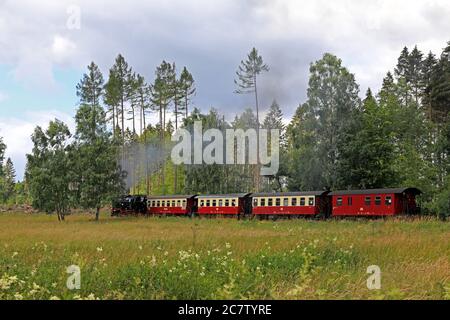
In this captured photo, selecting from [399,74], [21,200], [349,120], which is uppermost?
[399,74]

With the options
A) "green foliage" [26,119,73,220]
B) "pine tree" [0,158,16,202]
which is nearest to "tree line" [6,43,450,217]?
"green foliage" [26,119,73,220]

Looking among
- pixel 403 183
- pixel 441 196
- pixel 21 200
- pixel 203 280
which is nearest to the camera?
pixel 203 280

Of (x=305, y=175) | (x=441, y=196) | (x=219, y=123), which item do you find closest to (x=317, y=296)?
(x=441, y=196)

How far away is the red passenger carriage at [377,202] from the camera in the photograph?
32.3m

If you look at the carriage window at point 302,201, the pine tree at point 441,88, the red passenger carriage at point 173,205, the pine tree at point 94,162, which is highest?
the pine tree at point 441,88

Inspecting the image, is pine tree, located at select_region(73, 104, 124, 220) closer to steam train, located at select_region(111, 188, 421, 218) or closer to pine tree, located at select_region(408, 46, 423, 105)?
steam train, located at select_region(111, 188, 421, 218)

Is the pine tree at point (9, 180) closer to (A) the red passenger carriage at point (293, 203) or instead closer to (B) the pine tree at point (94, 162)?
(B) the pine tree at point (94, 162)

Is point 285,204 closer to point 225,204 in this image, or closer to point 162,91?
point 225,204

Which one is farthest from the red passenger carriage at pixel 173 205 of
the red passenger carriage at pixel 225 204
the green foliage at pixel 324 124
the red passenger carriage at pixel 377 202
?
the red passenger carriage at pixel 377 202

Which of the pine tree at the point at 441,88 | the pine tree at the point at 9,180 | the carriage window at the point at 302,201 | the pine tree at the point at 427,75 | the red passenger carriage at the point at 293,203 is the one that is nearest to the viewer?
the red passenger carriage at the point at 293,203

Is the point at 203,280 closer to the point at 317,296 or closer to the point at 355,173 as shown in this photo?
the point at 317,296

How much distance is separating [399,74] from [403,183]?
24.1 m

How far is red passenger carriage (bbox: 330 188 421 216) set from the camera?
1272 inches
